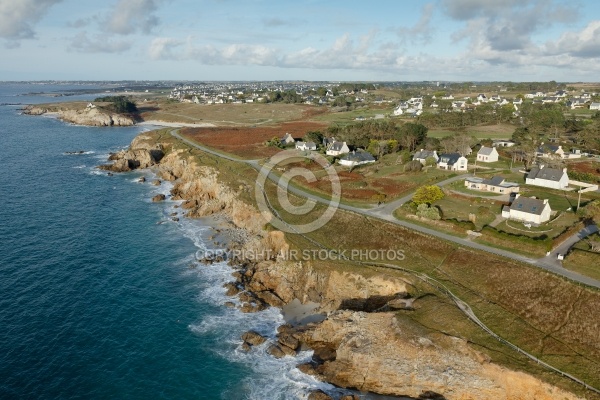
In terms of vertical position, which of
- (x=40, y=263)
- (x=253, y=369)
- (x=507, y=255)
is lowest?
(x=253, y=369)

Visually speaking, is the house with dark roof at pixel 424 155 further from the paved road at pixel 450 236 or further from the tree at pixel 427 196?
the tree at pixel 427 196

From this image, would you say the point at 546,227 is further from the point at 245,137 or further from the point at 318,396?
the point at 245,137

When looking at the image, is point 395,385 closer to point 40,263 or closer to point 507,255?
point 507,255

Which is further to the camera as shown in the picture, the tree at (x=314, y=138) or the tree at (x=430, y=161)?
the tree at (x=314, y=138)

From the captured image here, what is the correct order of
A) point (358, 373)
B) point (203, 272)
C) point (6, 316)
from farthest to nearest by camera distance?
point (203, 272)
point (6, 316)
point (358, 373)

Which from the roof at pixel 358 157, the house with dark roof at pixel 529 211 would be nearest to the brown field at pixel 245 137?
the roof at pixel 358 157

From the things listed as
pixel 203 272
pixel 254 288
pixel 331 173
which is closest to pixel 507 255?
pixel 254 288

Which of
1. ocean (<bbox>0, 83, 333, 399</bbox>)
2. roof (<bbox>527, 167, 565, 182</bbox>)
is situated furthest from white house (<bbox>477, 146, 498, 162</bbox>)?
ocean (<bbox>0, 83, 333, 399</bbox>)
